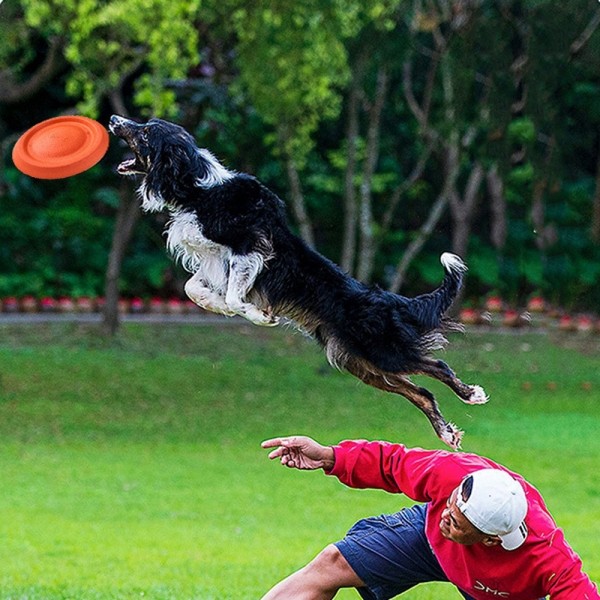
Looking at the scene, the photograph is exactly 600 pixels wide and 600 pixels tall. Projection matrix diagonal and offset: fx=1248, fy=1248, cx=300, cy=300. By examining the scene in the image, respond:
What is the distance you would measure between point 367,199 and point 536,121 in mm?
2635

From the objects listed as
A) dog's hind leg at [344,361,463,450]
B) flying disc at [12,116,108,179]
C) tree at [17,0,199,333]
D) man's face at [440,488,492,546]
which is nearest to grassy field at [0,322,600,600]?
dog's hind leg at [344,361,463,450]

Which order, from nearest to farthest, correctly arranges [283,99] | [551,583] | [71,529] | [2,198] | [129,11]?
[551,583], [71,529], [129,11], [283,99], [2,198]

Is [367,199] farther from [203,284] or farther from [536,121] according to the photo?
[203,284]

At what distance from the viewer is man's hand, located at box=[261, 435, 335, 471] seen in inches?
181

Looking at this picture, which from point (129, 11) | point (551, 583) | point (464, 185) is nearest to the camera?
point (551, 583)

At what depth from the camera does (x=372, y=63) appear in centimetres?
1770

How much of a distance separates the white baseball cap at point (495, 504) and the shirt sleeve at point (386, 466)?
1.28 ft

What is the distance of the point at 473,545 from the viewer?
4.28 metres

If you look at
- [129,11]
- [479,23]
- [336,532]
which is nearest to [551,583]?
[336,532]

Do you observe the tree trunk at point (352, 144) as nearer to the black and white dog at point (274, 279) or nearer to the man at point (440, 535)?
the black and white dog at point (274, 279)

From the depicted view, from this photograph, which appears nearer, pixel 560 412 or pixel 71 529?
pixel 71 529

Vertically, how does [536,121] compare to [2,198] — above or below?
above

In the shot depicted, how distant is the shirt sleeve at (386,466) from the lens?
176 inches

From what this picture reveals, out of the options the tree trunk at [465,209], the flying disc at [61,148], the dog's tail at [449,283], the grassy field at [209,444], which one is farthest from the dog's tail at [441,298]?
the tree trunk at [465,209]
